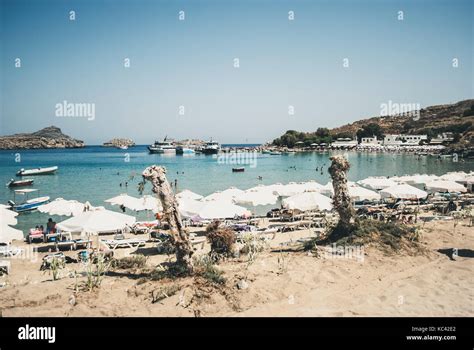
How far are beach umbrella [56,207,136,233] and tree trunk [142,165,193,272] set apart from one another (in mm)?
4977

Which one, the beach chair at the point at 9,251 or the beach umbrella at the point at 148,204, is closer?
the beach chair at the point at 9,251

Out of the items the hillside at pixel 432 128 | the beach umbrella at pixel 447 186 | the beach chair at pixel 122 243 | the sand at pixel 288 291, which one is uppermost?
the hillside at pixel 432 128

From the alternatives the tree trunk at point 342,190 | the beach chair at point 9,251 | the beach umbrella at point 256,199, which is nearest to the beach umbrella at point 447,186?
the beach umbrella at point 256,199

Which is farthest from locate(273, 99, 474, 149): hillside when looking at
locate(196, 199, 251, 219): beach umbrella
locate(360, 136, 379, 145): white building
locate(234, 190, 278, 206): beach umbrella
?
locate(196, 199, 251, 219): beach umbrella

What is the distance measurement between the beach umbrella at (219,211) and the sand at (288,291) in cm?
409

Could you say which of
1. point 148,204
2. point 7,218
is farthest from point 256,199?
point 7,218

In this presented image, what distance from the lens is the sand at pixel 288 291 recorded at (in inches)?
269

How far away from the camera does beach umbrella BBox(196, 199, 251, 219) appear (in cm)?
1395

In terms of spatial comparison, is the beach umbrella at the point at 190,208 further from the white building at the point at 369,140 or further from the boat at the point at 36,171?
the white building at the point at 369,140

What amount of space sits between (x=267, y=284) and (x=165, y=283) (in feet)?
7.97

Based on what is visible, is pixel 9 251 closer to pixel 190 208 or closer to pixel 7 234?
pixel 7 234

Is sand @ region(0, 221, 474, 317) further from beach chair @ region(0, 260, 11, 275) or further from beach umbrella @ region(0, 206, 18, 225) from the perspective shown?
beach umbrella @ region(0, 206, 18, 225)
